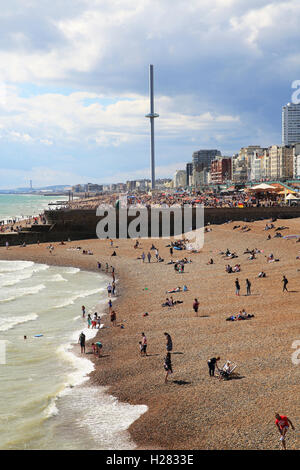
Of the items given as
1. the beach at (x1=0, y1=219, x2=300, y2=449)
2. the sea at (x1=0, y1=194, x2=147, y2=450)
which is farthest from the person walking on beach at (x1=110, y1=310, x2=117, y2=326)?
the sea at (x1=0, y1=194, x2=147, y2=450)

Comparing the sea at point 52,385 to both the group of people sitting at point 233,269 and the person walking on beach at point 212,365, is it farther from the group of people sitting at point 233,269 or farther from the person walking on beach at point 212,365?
the group of people sitting at point 233,269

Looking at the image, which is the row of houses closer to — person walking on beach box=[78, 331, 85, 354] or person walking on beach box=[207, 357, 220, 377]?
person walking on beach box=[78, 331, 85, 354]

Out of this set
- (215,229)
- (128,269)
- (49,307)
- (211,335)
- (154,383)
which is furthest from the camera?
(215,229)

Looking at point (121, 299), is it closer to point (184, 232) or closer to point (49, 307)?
point (49, 307)

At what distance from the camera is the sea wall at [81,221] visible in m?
51.8

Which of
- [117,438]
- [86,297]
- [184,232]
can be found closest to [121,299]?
[86,297]

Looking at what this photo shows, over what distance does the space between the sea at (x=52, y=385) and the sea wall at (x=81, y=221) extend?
23436 mm

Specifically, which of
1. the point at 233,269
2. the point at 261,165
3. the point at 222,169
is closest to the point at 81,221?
the point at 233,269

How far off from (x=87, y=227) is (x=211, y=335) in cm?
3812

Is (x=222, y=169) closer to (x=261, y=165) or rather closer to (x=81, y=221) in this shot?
(x=261, y=165)

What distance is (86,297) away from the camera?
94.4 ft

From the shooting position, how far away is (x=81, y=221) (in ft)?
179

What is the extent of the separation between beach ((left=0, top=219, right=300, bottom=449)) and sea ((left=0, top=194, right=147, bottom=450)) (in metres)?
0.58

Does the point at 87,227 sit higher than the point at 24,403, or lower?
higher
